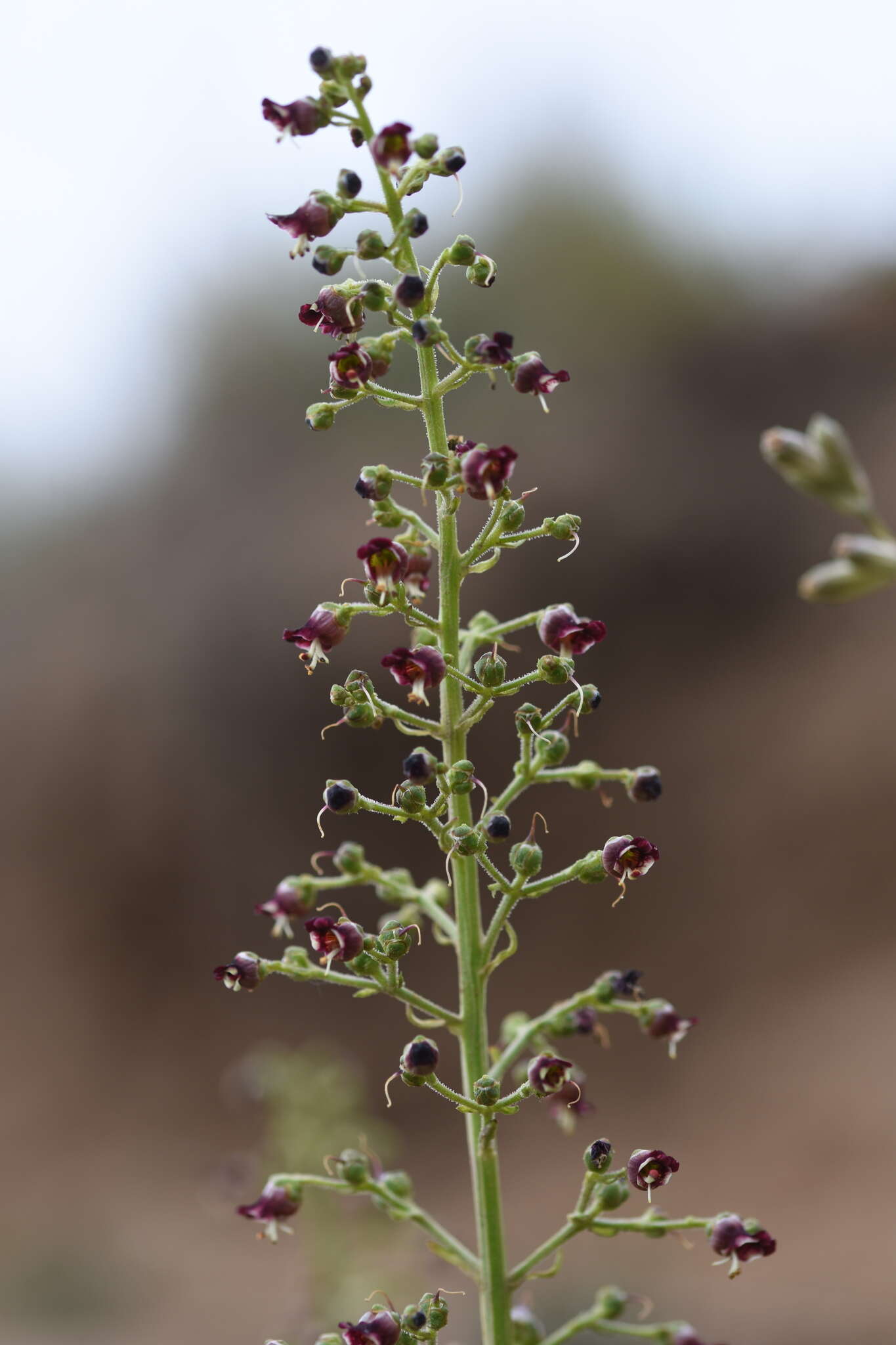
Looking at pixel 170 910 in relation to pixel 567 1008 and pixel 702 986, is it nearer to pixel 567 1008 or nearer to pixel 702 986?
pixel 702 986

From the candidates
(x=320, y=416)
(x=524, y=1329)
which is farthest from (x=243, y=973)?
(x=320, y=416)

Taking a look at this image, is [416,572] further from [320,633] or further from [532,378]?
[532,378]

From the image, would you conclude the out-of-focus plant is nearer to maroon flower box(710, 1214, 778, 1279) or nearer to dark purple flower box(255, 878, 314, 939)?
dark purple flower box(255, 878, 314, 939)

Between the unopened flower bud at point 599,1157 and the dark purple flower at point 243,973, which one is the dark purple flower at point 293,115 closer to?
the dark purple flower at point 243,973

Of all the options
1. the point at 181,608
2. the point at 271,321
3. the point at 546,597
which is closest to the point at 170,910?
the point at 181,608

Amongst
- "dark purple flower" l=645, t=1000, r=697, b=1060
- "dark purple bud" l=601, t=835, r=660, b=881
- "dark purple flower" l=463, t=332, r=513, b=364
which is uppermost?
"dark purple flower" l=463, t=332, r=513, b=364

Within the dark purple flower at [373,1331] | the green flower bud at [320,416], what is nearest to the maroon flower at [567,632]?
the green flower bud at [320,416]

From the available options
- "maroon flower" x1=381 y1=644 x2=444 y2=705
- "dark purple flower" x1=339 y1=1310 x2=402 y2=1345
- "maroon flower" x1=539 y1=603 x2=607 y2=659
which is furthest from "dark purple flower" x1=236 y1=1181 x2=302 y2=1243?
"maroon flower" x1=539 y1=603 x2=607 y2=659
